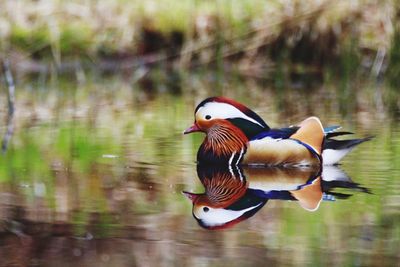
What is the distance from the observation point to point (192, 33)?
46.9 ft

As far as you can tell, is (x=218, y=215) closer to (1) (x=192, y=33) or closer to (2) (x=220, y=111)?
(2) (x=220, y=111)

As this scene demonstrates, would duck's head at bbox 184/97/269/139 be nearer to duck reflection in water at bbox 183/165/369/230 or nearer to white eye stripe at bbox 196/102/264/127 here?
white eye stripe at bbox 196/102/264/127

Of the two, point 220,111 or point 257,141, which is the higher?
point 220,111

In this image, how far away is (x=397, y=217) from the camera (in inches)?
162

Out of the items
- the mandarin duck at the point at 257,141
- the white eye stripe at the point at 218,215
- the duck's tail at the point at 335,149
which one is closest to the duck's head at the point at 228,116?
the mandarin duck at the point at 257,141

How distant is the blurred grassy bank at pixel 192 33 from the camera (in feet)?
44.3

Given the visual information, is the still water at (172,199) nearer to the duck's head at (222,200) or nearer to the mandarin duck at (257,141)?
the duck's head at (222,200)

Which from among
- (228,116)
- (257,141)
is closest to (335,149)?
(257,141)

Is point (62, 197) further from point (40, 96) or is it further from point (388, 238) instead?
point (40, 96)

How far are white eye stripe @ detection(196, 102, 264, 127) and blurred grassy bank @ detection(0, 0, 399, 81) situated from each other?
6880 millimetres

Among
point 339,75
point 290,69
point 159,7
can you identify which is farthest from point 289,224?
point 159,7

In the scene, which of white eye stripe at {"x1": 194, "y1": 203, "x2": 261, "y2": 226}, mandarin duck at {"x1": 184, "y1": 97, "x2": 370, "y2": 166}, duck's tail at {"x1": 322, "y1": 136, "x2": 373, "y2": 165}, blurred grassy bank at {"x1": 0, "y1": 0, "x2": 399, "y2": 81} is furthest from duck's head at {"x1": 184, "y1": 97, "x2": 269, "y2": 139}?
blurred grassy bank at {"x1": 0, "y1": 0, "x2": 399, "y2": 81}

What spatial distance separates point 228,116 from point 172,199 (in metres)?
1.16

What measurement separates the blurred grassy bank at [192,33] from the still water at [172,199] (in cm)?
502
